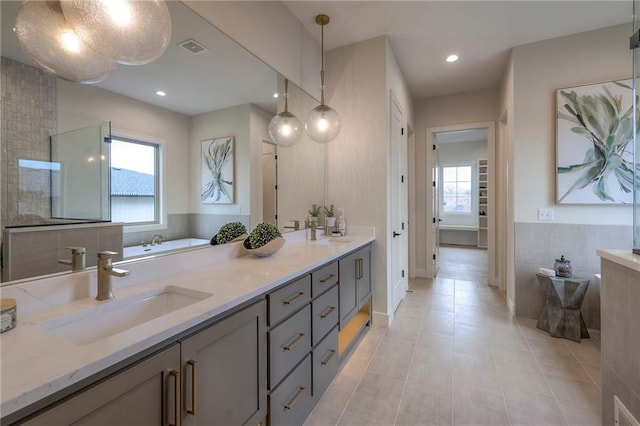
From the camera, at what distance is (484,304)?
3350 millimetres

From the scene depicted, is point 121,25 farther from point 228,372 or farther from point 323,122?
point 323,122

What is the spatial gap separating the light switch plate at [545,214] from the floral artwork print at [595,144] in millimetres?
144

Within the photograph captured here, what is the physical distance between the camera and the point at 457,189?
782 cm

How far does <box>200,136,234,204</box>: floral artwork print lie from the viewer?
1.63 m

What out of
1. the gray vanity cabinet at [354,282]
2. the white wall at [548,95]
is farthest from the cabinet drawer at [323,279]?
the white wall at [548,95]

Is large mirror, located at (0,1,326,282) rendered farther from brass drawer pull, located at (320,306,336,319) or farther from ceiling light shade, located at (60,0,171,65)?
brass drawer pull, located at (320,306,336,319)

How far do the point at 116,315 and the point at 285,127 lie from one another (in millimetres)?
1751

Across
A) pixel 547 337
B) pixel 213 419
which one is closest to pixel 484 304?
pixel 547 337

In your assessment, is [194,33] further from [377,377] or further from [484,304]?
[484,304]

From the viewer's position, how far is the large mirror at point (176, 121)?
917 millimetres

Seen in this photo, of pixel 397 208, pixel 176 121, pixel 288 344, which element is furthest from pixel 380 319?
pixel 176 121

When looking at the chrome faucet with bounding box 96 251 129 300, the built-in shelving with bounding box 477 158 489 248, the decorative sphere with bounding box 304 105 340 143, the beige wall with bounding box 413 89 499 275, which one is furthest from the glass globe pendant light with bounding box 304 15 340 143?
the built-in shelving with bounding box 477 158 489 248

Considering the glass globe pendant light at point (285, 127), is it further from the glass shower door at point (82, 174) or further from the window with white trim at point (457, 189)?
the window with white trim at point (457, 189)

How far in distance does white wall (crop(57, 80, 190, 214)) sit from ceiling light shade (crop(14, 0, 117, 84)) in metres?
0.06
